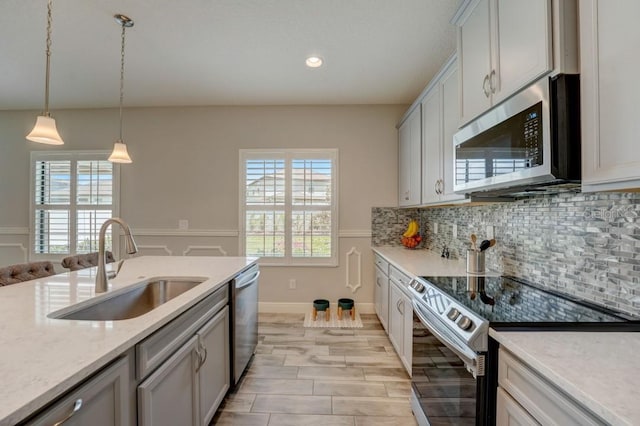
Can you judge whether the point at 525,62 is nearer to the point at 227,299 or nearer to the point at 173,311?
the point at 173,311

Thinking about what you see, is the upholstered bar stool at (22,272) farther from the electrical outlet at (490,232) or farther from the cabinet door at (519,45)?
the electrical outlet at (490,232)

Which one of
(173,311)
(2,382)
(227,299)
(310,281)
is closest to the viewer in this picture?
(2,382)

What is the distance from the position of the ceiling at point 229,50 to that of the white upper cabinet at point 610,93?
1261 millimetres

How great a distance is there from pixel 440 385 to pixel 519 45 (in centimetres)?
160

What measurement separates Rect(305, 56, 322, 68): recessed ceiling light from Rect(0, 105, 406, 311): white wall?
3.37 ft

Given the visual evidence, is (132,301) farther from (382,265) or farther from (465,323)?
(382,265)

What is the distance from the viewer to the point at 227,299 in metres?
2.00

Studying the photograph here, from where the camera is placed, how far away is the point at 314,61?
2707 millimetres

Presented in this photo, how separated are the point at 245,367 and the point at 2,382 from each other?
187 cm

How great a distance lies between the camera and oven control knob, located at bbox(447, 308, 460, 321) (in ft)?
4.16

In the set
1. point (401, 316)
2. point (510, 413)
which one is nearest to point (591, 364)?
point (510, 413)

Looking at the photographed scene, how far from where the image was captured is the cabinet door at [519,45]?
1146 millimetres

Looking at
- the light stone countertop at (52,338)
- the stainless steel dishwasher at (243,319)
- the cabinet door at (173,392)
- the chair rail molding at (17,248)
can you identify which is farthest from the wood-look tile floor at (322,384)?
the chair rail molding at (17,248)

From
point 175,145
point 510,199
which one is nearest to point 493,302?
point 510,199
